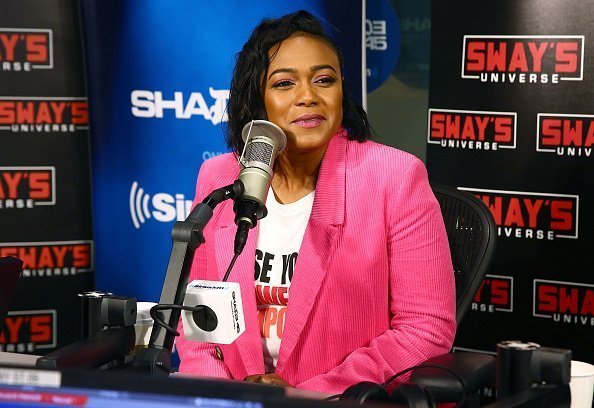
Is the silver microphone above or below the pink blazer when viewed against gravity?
above

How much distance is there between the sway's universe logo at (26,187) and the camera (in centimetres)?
451

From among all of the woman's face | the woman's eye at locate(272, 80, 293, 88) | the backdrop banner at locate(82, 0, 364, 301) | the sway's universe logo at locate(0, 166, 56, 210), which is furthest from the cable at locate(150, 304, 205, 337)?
the sway's universe logo at locate(0, 166, 56, 210)

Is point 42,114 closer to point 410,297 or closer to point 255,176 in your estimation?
point 410,297

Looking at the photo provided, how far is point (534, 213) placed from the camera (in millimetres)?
4211

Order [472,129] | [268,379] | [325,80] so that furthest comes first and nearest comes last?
[472,129]
[325,80]
[268,379]

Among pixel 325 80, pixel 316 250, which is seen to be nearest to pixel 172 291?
pixel 316 250

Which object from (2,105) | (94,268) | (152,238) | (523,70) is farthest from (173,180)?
(523,70)

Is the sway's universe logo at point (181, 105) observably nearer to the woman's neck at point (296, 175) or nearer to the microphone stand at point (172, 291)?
the woman's neck at point (296, 175)

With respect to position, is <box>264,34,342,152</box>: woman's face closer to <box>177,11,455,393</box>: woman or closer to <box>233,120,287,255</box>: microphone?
<box>177,11,455,393</box>: woman

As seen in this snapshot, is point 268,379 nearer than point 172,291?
No

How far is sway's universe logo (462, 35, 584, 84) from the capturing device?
407cm

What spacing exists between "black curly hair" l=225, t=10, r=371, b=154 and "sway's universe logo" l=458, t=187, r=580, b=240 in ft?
5.31

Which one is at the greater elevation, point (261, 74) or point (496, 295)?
point (261, 74)

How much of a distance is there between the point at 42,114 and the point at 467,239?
2.45 meters
